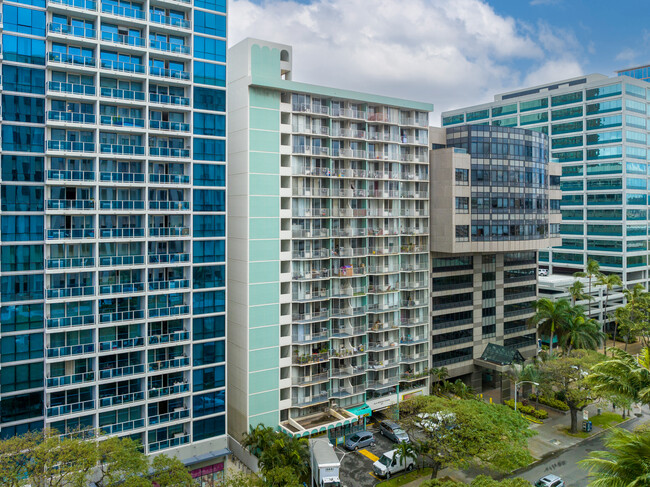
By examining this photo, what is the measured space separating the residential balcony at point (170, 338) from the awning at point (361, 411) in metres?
22.1

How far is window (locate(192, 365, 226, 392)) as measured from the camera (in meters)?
47.5

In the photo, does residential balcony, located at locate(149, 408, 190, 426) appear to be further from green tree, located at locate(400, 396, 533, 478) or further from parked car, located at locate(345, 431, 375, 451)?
green tree, located at locate(400, 396, 533, 478)

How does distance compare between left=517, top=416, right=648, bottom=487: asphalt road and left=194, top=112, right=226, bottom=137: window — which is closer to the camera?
left=194, top=112, right=226, bottom=137: window

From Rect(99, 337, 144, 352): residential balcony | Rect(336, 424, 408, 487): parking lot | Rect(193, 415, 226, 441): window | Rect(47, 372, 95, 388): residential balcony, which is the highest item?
Rect(99, 337, 144, 352): residential balcony

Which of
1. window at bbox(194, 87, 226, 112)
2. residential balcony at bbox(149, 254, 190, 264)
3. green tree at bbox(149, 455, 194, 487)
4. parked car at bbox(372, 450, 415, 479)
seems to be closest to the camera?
green tree at bbox(149, 455, 194, 487)

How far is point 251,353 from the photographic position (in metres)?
51.1

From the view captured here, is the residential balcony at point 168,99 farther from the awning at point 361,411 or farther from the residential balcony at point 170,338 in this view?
the awning at point 361,411

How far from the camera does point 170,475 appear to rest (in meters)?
37.9

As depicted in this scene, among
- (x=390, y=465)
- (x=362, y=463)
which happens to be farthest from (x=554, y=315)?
(x=362, y=463)

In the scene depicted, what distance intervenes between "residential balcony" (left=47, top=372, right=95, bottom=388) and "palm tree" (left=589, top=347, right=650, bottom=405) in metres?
38.3

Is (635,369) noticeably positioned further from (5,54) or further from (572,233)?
(572,233)

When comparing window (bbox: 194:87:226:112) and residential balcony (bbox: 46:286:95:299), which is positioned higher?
window (bbox: 194:87:226:112)

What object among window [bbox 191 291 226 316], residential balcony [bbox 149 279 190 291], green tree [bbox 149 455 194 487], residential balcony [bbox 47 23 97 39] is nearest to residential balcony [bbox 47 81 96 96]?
residential balcony [bbox 47 23 97 39]

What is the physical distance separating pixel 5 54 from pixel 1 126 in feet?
19.4
